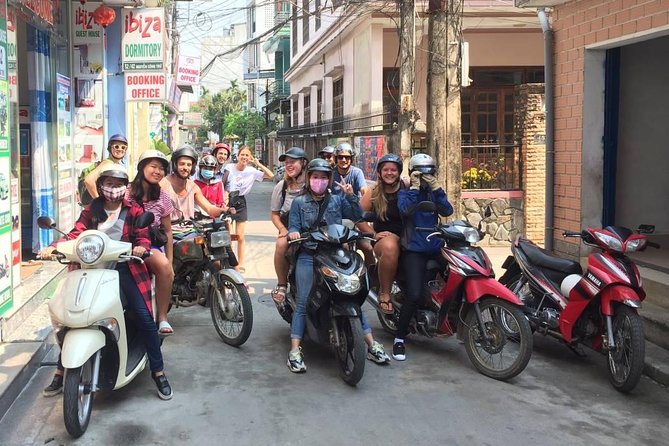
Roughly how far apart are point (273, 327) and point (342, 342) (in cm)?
179

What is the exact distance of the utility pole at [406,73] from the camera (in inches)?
333

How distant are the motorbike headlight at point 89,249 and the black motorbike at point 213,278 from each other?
1821 millimetres

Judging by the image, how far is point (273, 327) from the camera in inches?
259

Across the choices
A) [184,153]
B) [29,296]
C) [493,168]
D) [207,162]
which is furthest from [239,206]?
[493,168]

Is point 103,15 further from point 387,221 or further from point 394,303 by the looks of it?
point 394,303

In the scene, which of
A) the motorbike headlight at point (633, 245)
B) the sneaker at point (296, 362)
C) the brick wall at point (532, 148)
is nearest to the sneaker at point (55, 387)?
the sneaker at point (296, 362)

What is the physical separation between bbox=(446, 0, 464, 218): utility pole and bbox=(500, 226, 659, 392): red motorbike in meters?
1.34

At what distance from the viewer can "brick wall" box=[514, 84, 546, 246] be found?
1155 centimetres

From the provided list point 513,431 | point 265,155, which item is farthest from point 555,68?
point 265,155

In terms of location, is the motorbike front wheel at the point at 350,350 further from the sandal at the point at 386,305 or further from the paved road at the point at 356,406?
the sandal at the point at 386,305

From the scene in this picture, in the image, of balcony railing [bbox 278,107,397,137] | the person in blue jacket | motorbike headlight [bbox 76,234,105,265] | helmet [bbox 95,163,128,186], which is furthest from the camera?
balcony railing [bbox 278,107,397,137]

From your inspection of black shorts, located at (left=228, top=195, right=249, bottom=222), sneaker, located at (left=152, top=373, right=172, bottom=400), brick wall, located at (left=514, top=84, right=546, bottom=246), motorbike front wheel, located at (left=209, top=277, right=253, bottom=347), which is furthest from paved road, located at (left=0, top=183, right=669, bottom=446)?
brick wall, located at (left=514, top=84, right=546, bottom=246)

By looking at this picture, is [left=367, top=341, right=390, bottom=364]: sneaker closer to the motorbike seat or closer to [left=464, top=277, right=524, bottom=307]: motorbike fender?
[left=464, top=277, right=524, bottom=307]: motorbike fender

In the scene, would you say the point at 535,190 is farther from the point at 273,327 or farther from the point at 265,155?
the point at 265,155
